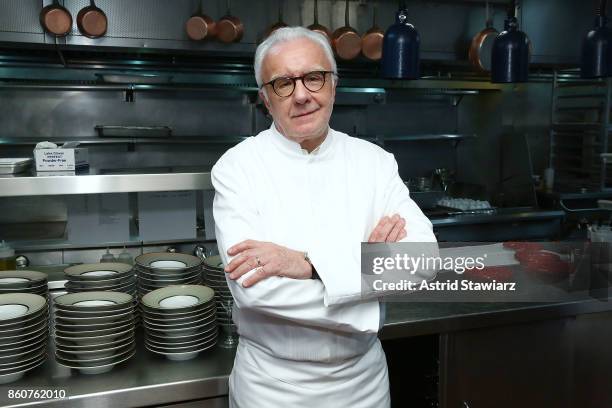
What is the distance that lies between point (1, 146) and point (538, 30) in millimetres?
4163

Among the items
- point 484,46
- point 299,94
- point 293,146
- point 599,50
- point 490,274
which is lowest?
point 490,274

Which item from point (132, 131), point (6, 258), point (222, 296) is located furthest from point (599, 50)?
point (132, 131)

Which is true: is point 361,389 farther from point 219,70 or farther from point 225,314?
point 219,70

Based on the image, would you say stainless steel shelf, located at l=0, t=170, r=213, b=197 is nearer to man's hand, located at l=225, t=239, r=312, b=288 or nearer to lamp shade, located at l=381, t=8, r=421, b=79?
man's hand, located at l=225, t=239, r=312, b=288

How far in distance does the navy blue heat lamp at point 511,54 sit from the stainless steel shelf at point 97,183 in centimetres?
139

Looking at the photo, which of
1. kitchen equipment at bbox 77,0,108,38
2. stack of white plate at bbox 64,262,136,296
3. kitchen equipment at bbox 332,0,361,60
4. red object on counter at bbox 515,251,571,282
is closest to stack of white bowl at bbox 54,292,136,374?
stack of white plate at bbox 64,262,136,296

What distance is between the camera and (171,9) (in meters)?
3.49

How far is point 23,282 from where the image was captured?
5.91ft

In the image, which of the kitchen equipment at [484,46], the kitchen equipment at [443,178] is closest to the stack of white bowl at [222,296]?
the kitchen equipment at [484,46]

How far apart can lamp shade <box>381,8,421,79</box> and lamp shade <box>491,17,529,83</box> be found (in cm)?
41

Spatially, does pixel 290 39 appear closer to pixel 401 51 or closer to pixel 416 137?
pixel 401 51

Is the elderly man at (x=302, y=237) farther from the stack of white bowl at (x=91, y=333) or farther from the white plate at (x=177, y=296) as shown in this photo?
the stack of white bowl at (x=91, y=333)

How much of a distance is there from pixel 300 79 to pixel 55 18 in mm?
2212

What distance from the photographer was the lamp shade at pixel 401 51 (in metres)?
2.24
